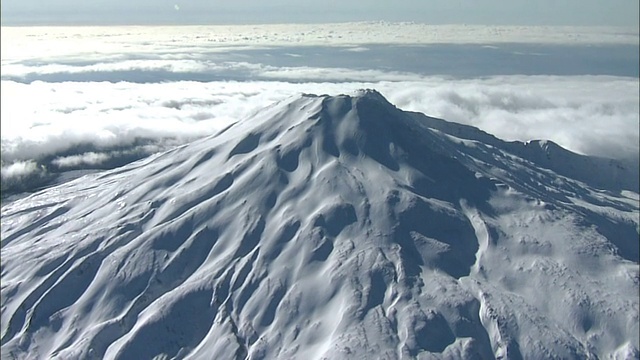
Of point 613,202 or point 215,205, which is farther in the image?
point 613,202

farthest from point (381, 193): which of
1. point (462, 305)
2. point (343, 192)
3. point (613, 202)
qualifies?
point (613, 202)

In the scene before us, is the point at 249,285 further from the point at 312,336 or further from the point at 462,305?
the point at 462,305

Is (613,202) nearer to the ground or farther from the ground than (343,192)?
nearer to the ground

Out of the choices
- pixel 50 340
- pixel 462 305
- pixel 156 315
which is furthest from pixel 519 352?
pixel 50 340

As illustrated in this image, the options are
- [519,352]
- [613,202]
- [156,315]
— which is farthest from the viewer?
[613,202]

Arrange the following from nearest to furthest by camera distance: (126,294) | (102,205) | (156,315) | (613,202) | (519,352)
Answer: (519,352) → (156,315) → (126,294) → (102,205) → (613,202)

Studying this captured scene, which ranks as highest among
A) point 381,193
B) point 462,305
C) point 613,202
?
point 381,193
